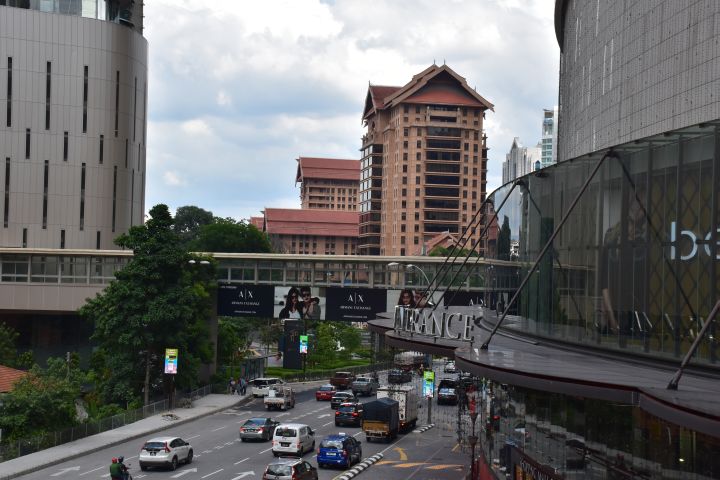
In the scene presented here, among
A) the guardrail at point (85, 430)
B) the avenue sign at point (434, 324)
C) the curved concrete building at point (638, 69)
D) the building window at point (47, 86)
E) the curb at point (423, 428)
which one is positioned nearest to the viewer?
the avenue sign at point (434, 324)

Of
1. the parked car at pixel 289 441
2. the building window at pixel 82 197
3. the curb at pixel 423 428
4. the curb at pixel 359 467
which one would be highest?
the building window at pixel 82 197

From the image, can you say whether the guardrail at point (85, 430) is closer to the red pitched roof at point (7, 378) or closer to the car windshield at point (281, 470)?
the red pitched roof at point (7, 378)

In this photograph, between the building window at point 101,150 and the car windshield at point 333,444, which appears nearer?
the car windshield at point 333,444

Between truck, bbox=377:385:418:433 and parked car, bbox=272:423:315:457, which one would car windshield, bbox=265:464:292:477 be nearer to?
parked car, bbox=272:423:315:457

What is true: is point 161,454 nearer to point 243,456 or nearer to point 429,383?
point 243,456

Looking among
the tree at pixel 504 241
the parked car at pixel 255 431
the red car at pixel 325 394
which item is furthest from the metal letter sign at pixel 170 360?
the tree at pixel 504 241

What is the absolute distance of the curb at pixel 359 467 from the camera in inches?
1738

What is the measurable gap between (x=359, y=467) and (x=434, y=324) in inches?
475

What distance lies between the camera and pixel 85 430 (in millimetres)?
55281

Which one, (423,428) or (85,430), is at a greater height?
(85,430)

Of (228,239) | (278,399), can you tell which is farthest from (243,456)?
(228,239)

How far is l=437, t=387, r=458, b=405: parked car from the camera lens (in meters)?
83.2

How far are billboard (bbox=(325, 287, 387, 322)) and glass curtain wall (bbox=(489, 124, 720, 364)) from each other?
4689 cm

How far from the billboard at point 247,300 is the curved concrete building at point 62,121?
24.7m
